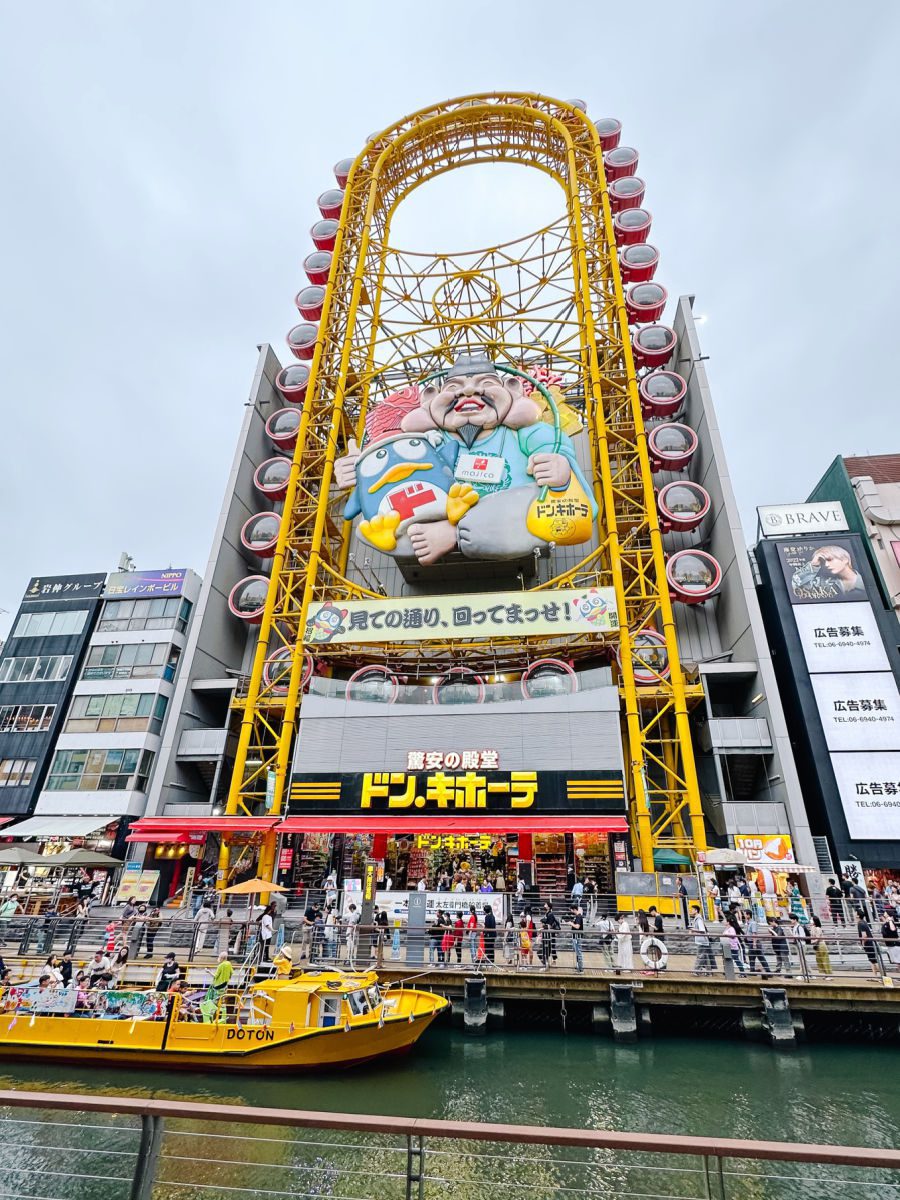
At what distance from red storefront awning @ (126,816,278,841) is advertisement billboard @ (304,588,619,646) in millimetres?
8487

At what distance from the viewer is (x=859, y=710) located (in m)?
29.0

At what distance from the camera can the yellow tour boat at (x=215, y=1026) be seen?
14.2 m

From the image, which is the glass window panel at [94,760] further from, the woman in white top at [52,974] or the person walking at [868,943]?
the person walking at [868,943]

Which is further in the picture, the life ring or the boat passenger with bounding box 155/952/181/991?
the life ring

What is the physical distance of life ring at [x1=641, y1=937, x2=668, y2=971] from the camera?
17.8 meters

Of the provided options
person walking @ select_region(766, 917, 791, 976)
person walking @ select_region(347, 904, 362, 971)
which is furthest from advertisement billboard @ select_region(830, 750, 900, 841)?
person walking @ select_region(347, 904, 362, 971)

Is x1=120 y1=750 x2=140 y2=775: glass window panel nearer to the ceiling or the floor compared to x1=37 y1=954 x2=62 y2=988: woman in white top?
nearer to the ceiling

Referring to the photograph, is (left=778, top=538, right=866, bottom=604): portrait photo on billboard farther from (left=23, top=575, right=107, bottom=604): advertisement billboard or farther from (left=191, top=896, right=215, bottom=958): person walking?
(left=23, top=575, right=107, bottom=604): advertisement billboard

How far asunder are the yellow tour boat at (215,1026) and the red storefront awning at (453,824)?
1044 centimetres

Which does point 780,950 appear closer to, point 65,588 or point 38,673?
point 38,673

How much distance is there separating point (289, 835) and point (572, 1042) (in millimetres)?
16470

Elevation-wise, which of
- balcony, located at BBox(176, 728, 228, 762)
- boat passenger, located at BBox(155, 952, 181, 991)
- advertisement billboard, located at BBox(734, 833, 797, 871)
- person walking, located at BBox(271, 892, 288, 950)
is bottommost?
boat passenger, located at BBox(155, 952, 181, 991)

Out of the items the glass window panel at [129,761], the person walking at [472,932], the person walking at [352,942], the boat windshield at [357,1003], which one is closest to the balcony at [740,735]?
the person walking at [472,932]

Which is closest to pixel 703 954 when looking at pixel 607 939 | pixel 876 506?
pixel 607 939
